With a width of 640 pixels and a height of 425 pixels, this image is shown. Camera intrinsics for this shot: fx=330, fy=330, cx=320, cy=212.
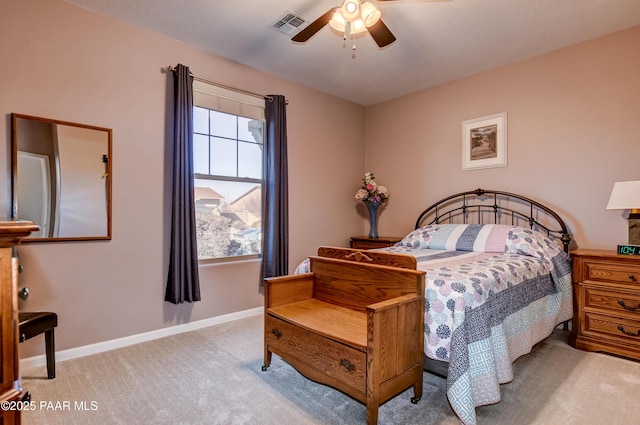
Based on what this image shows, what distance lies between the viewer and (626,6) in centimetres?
262

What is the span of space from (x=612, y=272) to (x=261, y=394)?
285 cm

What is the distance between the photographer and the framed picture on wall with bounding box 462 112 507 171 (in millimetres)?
3684

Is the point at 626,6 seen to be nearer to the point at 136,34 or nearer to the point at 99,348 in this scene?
the point at 136,34

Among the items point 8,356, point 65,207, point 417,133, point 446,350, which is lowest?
point 446,350

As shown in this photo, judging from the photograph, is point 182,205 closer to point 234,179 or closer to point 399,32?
point 234,179

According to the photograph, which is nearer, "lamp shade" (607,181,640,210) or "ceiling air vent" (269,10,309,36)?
"lamp shade" (607,181,640,210)

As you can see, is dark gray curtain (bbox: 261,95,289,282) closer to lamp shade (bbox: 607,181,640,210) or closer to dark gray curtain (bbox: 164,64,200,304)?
dark gray curtain (bbox: 164,64,200,304)

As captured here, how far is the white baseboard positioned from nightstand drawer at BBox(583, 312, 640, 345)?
10.4 ft

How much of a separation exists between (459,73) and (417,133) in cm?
87

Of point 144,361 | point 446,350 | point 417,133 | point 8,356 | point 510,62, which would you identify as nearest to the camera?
point 8,356

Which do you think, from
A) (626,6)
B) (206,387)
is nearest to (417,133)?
(626,6)

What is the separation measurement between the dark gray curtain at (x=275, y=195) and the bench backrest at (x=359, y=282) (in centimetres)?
115

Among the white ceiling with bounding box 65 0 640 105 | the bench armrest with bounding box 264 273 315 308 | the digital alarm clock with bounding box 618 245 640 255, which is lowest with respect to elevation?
the bench armrest with bounding box 264 273 315 308

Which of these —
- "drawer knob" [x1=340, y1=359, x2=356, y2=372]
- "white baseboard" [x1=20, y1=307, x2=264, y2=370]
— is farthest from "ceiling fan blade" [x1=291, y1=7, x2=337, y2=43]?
"white baseboard" [x1=20, y1=307, x2=264, y2=370]
